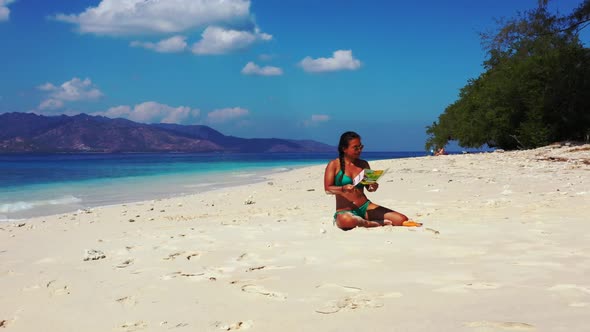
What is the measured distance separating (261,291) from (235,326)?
2.18 feet

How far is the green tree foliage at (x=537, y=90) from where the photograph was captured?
73.9ft

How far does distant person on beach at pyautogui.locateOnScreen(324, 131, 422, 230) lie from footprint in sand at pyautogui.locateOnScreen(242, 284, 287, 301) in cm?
254

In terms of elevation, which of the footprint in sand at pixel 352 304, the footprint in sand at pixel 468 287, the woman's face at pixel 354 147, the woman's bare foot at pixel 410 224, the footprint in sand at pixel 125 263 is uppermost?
the woman's face at pixel 354 147

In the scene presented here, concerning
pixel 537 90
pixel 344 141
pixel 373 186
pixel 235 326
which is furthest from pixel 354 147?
pixel 537 90

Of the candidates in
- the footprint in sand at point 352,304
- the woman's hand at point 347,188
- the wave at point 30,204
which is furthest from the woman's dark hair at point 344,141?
the wave at point 30,204

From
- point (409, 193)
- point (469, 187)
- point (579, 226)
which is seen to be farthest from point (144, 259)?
point (469, 187)

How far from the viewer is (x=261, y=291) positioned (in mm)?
3375

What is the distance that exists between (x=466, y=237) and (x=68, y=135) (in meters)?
208

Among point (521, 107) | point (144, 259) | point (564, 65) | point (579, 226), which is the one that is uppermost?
point (564, 65)

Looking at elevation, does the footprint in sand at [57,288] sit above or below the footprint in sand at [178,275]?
Answer: below

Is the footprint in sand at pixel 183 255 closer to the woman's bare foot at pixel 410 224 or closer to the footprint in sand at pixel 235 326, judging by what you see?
Result: the footprint in sand at pixel 235 326

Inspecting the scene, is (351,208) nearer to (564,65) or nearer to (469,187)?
(469,187)

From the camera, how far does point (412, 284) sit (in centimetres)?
333

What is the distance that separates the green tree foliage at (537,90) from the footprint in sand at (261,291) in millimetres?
20925
